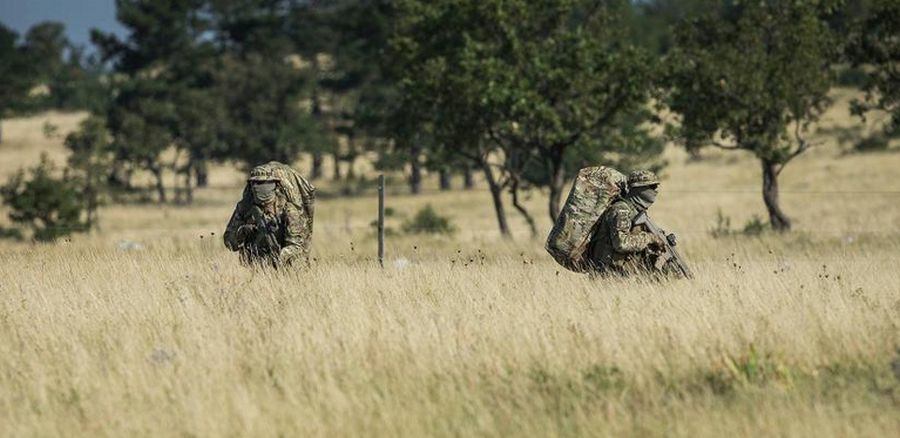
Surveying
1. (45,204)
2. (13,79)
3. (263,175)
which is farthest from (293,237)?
(13,79)

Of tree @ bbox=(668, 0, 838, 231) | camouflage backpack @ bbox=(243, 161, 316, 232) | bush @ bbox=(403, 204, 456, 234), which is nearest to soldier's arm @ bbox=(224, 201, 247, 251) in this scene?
camouflage backpack @ bbox=(243, 161, 316, 232)

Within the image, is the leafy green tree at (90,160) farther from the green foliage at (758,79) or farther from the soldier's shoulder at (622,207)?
the soldier's shoulder at (622,207)

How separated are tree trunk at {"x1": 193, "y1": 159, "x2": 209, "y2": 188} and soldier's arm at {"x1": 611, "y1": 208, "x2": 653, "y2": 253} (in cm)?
5735

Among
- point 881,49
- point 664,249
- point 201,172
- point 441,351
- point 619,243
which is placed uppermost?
point 881,49

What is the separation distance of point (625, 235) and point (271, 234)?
170 inches

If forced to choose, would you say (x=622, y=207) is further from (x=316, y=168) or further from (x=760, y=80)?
(x=316, y=168)

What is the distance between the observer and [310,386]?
8359mm

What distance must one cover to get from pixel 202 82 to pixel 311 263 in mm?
58658

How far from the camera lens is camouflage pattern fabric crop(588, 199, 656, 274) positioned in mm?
11789

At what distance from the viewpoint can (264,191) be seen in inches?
516

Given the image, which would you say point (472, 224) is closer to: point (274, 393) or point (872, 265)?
point (872, 265)

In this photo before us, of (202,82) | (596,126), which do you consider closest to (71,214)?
(596,126)

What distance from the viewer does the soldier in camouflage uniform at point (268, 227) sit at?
1309cm

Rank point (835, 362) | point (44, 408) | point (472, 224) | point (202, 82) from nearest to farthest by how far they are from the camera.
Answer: point (44, 408)
point (835, 362)
point (472, 224)
point (202, 82)
